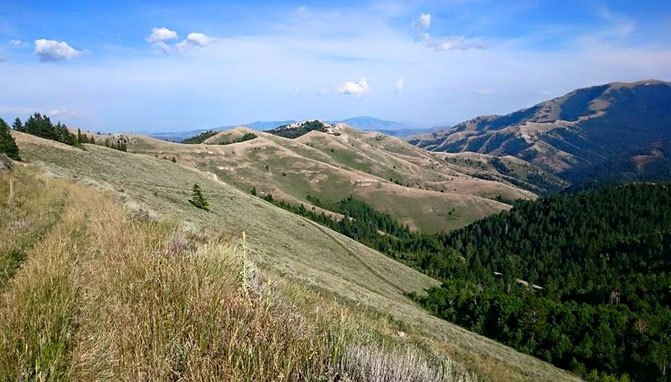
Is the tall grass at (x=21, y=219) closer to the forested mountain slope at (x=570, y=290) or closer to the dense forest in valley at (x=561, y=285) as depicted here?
the dense forest in valley at (x=561, y=285)

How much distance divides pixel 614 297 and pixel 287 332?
140 metres

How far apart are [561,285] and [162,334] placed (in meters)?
163

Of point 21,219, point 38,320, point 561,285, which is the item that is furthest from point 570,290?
point 38,320

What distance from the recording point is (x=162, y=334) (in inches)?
161

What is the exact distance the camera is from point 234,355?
12.1 feet

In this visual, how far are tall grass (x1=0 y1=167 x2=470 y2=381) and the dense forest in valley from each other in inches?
2554

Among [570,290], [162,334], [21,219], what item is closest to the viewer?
[162,334]

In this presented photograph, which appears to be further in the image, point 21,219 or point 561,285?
point 561,285

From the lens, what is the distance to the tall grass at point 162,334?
11.6 ft

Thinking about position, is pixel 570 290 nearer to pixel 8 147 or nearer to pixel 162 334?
pixel 8 147

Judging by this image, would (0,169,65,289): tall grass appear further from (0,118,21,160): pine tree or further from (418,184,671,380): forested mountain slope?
(418,184,671,380): forested mountain slope

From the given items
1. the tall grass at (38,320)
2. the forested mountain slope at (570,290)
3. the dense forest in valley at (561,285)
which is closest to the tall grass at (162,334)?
the tall grass at (38,320)

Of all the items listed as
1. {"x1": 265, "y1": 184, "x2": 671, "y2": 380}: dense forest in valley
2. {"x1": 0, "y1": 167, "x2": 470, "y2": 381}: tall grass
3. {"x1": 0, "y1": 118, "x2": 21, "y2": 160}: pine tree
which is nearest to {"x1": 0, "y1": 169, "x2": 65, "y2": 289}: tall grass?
{"x1": 0, "y1": 167, "x2": 470, "y2": 381}: tall grass

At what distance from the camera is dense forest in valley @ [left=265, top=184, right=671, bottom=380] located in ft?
263
